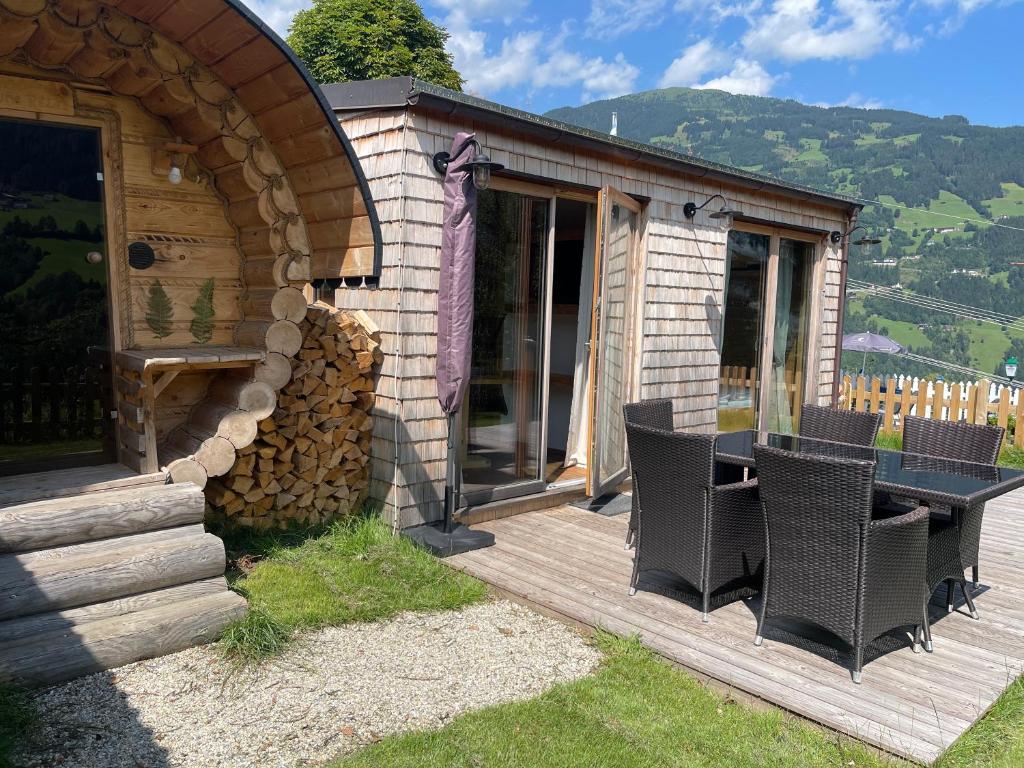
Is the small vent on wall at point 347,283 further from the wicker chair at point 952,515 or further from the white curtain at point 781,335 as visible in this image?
the white curtain at point 781,335

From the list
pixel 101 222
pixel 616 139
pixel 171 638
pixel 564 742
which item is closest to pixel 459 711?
pixel 564 742

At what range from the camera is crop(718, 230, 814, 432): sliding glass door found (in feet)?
25.1

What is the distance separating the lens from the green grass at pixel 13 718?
2494 millimetres

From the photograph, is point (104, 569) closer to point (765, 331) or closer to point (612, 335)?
point (612, 335)

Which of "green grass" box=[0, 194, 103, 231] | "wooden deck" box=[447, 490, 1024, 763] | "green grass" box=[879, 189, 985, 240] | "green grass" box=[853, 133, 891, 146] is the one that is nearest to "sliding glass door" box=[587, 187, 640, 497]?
"wooden deck" box=[447, 490, 1024, 763]

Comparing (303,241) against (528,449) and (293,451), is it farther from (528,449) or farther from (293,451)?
(528,449)

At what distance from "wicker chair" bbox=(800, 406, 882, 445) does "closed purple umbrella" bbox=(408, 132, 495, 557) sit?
239 cm

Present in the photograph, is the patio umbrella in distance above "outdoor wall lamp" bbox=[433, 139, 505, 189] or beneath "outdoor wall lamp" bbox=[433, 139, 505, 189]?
beneath

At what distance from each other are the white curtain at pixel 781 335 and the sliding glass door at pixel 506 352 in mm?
3685

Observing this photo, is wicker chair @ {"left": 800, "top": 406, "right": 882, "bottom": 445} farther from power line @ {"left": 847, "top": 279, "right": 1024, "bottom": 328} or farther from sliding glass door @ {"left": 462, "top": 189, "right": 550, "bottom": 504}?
power line @ {"left": 847, "top": 279, "right": 1024, "bottom": 328}

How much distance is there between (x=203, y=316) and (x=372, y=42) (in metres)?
17.1

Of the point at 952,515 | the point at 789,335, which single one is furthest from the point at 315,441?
the point at 789,335

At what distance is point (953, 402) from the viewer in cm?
978

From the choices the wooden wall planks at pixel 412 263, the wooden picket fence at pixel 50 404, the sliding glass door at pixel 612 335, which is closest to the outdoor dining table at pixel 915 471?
the sliding glass door at pixel 612 335
